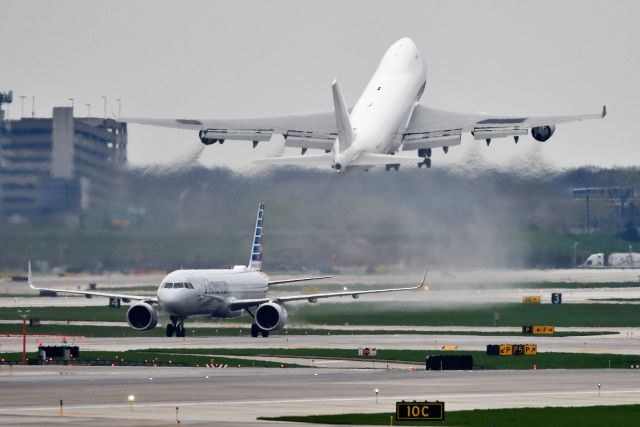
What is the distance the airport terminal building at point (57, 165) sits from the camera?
107 metres

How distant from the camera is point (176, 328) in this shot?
9531cm

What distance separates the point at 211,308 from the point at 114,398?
142ft

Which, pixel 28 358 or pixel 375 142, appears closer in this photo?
pixel 28 358

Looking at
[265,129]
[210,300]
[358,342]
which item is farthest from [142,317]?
[265,129]

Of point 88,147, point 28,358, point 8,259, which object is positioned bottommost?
point 28,358

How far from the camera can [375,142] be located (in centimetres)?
9781

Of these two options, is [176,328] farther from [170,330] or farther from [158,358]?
[158,358]

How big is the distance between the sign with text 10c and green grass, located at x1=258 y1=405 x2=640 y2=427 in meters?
0.74

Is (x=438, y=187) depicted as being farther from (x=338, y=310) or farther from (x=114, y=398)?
(x=114, y=398)

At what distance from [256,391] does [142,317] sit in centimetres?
3889

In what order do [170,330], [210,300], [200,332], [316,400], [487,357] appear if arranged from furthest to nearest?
1. [200,332]
2. [210,300]
3. [170,330]
4. [487,357]
5. [316,400]

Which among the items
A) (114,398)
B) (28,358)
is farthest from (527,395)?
(28,358)

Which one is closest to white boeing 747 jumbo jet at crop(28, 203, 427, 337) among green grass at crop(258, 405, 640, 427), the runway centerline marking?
the runway centerline marking

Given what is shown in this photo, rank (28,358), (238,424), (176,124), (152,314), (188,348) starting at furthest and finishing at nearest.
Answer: (176,124) < (152,314) < (188,348) < (28,358) < (238,424)
